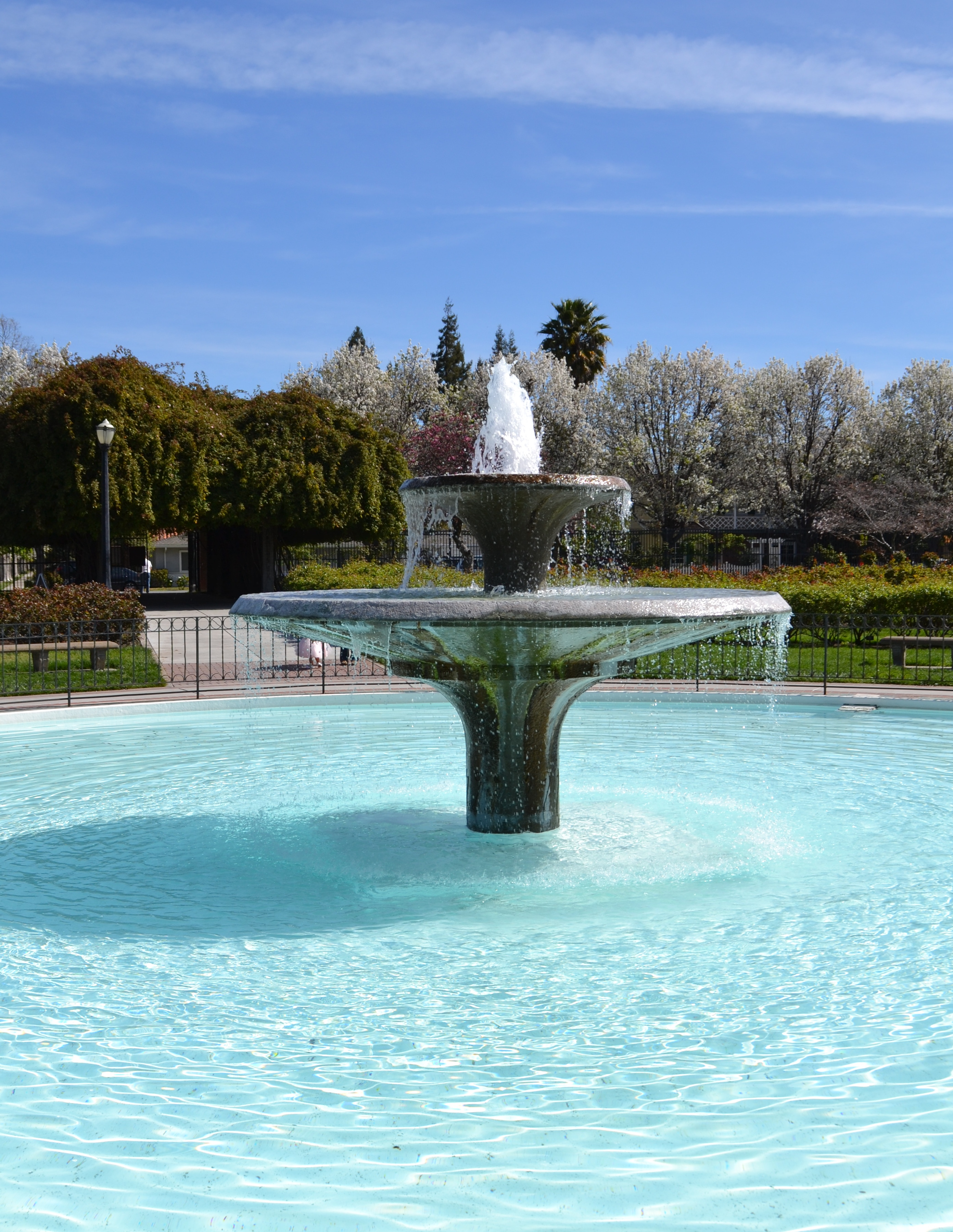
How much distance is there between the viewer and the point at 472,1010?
4.56 metres

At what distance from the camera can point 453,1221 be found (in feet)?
10.3

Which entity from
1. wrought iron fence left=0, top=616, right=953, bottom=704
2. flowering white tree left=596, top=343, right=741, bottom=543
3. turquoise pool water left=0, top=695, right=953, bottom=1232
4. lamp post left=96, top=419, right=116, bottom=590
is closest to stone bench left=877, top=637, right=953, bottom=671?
wrought iron fence left=0, top=616, right=953, bottom=704

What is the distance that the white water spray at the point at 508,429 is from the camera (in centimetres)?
825

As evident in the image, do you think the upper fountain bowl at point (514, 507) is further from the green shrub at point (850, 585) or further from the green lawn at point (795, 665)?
the green shrub at point (850, 585)

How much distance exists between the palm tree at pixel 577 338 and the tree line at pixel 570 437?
0.30 ft

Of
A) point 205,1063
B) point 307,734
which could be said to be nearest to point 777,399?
point 307,734

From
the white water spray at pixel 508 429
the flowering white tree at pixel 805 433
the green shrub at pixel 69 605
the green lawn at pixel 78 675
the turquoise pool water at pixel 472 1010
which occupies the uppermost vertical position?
the flowering white tree at pixel 805 433

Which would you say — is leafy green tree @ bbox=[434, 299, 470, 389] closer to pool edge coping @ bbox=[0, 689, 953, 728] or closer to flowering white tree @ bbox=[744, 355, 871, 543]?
flowering white tree @ bbox=[744, 355, 871, 543]

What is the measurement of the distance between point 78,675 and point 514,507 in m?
12.4

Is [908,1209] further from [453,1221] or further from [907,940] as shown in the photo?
[907,940]

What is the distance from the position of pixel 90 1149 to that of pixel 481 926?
246 centimetres

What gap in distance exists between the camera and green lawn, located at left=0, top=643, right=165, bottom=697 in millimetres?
15617

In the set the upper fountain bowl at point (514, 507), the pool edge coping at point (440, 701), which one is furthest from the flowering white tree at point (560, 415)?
the upper fountain bowl at point (514, 507)

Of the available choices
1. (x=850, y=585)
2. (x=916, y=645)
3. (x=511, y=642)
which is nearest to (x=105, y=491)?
(x=916, y=645)
